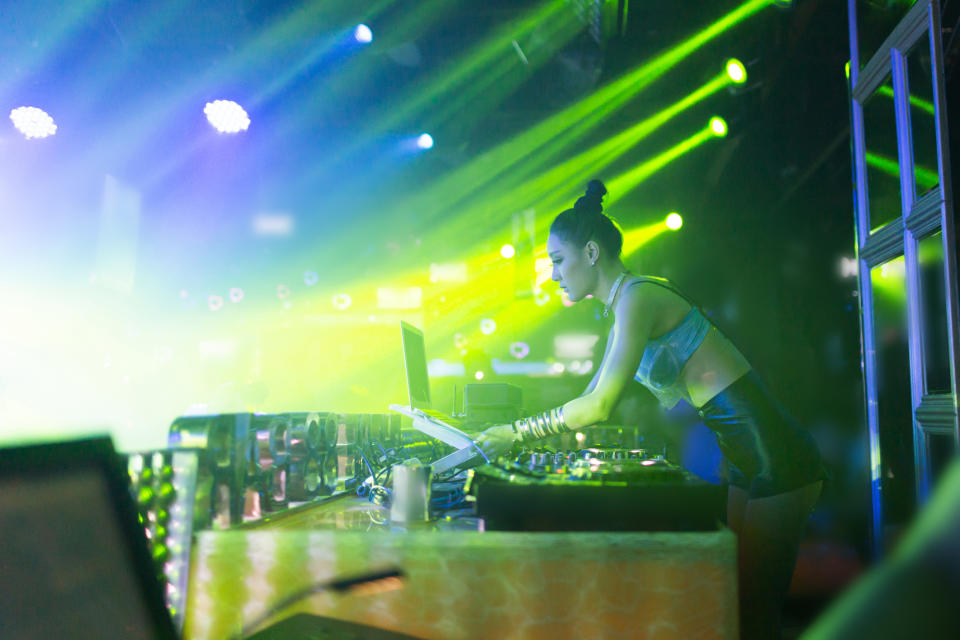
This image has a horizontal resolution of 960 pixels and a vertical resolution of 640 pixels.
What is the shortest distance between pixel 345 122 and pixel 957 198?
5240 mm

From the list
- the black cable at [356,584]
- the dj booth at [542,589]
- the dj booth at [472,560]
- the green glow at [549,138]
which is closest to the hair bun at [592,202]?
the dj booth at [472,560]

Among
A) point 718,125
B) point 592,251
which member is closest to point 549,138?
point 718,125

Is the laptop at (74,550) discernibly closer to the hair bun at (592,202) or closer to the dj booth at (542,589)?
the dj booth at (542,589)

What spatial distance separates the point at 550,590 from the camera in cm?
103

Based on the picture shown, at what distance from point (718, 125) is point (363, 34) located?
3000mm

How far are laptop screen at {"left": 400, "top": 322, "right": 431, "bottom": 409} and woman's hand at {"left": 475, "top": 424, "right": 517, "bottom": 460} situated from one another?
54 cm

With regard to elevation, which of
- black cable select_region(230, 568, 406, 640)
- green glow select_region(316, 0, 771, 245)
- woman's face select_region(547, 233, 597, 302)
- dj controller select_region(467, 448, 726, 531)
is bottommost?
black cable select_region(230, 568, 406, 640)

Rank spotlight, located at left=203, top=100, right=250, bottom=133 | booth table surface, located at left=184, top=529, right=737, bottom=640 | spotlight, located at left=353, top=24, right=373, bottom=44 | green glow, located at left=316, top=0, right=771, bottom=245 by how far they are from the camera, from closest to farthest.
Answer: booth table surface, located at left=184, top=529, right=737, bottom=640
green glow, located at left=316, top=0, right=771, bottom=245
spotlight, located at left=353, top=24, right=373, bottom=44
spotlight, located at left=203, top=100, right=250, bottom=133

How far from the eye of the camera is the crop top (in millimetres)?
1657

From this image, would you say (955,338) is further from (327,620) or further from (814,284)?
(814,284)

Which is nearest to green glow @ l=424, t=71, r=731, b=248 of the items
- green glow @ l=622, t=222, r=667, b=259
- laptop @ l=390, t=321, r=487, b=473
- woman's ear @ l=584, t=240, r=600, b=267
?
green glow @ l=622, t=222, r=667, b=259

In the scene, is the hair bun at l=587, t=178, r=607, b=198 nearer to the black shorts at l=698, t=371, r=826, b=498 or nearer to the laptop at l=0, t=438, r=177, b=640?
the black shorts at l=698, t=371, r=826, b=498

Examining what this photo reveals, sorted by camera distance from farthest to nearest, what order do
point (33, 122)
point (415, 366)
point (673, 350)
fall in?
point (33, 122), point (415, 366), point (673, 350)

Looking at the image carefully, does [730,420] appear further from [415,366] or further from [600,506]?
[415,366]
